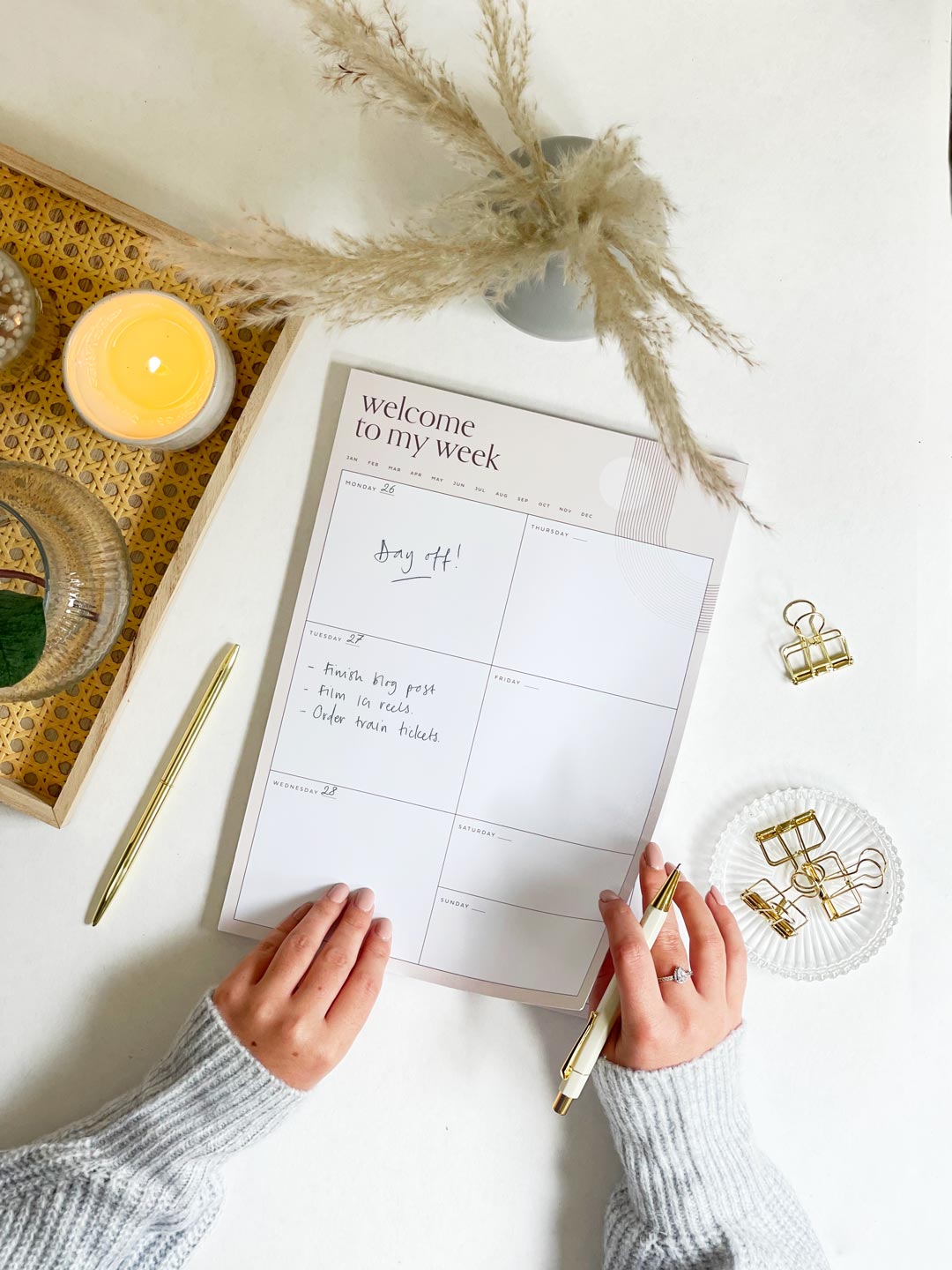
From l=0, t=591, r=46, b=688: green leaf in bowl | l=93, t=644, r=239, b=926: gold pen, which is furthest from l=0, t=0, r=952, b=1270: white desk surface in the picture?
l=0, t=591, r=46, b=688: green leaf in bowl

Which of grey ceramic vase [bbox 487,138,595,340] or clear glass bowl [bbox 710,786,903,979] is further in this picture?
clear glass bowl [bbox 710,786,903,979]

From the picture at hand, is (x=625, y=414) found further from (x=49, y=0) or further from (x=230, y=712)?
(x=49, y=0)

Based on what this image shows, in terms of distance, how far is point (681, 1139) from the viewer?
2.19 feet

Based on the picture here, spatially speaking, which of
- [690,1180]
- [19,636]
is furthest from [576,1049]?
[19,636]

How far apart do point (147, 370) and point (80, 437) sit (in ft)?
0.26

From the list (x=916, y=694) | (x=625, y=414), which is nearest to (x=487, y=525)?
(x=625, y=414)

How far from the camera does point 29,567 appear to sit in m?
0.58

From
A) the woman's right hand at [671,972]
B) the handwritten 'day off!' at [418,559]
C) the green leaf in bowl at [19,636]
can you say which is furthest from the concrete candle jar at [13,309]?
the woman's right hand at [671,972]

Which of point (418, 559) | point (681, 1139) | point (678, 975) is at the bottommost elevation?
point (681, 1139)

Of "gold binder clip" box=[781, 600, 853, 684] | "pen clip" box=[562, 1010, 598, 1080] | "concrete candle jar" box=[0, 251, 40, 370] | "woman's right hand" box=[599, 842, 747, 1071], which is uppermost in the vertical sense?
"concrete candle jar" box=[0, 251, 40, 370]

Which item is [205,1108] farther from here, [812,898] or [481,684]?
[812,898]

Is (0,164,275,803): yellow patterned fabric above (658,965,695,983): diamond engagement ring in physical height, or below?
above

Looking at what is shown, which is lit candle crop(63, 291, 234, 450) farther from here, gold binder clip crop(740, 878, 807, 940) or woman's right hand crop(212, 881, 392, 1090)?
gold binder clip crop(740, 878, 807, 940)

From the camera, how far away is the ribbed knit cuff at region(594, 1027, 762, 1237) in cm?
66
